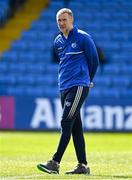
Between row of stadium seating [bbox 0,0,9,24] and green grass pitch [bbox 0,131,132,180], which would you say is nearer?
green grass pitch [bbox 0,131,132,180]

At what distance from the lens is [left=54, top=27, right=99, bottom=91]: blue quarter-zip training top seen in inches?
421

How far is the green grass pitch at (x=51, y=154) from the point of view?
34.7 ft

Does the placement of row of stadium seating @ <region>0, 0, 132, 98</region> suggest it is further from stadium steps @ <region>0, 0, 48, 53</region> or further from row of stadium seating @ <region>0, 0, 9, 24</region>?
row of stadium seating @ <region>0, 0, 9, 24</region>

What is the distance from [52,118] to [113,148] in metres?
6.05

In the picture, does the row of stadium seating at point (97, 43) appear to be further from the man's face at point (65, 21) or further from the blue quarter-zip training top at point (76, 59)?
the man's face at point (65, 21)

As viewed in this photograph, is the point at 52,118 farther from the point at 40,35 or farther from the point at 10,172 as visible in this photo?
the point at 10,172

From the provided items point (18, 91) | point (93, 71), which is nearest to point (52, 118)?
point (18, 91)

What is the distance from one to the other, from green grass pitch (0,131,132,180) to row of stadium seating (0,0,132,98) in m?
3.15

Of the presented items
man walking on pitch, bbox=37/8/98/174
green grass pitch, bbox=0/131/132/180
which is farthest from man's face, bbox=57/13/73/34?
green grass pitch, bbox=0/131/132/180

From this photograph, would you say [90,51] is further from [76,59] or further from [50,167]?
[50,167]

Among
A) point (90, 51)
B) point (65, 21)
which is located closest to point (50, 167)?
point (90, 51)

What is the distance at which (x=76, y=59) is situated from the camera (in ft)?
35.3

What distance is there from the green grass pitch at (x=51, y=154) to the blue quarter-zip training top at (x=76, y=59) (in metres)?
1.27

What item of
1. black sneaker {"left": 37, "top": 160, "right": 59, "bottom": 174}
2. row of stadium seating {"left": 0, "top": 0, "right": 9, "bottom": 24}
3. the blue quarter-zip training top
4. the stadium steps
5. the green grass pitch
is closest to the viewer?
black sneaker {"left": 37, "top": 160, "right": 59, "bottom": 174}
